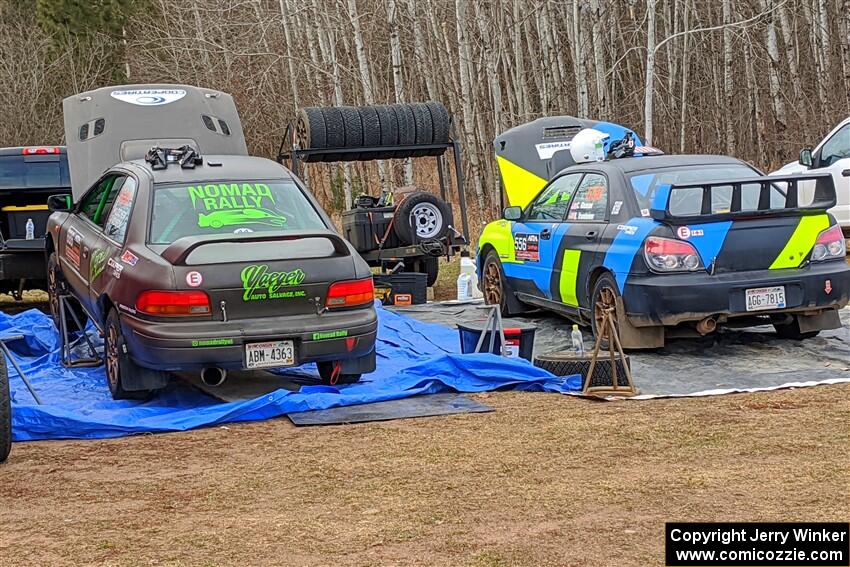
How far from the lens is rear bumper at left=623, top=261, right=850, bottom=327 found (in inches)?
346

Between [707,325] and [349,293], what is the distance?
2.79m

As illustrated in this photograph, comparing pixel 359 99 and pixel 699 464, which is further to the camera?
pixel 359 99

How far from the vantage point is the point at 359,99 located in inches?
1095

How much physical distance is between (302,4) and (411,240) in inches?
570

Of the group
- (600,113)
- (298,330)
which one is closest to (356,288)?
(298,330)

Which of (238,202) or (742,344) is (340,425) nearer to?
(238,202)

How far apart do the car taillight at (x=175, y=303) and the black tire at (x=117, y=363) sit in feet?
1.45

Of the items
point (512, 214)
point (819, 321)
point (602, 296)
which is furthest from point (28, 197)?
point (819, 321)

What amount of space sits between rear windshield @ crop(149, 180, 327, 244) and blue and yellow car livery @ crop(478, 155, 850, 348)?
243 centimetres

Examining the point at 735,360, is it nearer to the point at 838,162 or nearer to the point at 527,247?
the point at 527,247

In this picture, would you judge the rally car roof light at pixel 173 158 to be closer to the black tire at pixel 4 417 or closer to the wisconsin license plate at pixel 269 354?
the wisconsin license plate at pixel 269 354

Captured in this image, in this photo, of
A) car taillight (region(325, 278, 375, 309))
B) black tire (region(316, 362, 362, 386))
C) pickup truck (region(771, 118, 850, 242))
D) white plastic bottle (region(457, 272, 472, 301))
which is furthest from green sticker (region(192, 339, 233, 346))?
pickup truck (region(771, 118, 850, 242))

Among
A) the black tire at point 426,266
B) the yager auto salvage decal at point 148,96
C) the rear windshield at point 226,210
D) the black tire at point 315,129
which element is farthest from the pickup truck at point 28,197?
the rear windshield at point 226,210

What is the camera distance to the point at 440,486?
5.75 m
